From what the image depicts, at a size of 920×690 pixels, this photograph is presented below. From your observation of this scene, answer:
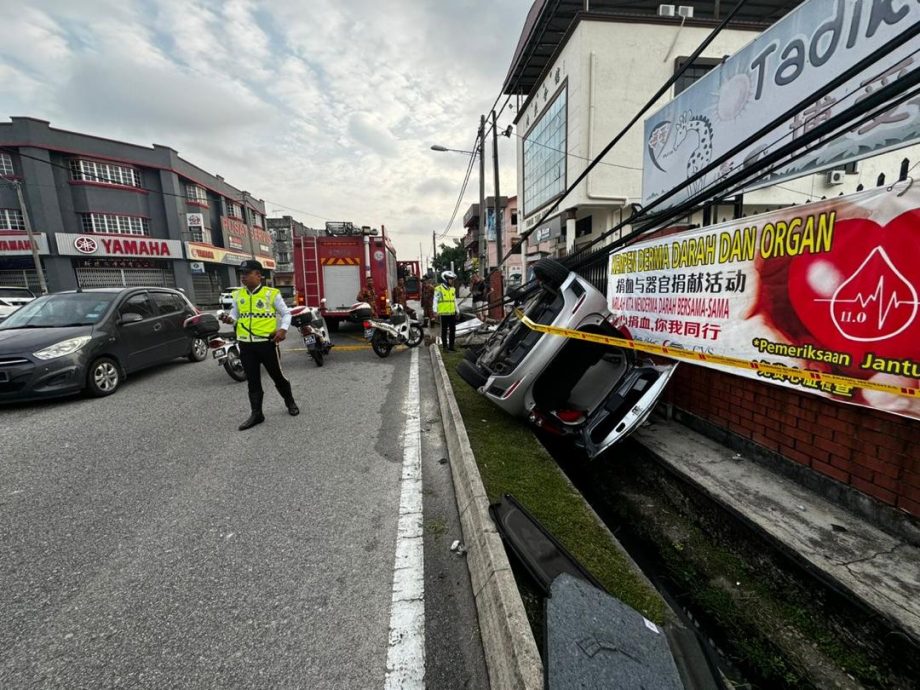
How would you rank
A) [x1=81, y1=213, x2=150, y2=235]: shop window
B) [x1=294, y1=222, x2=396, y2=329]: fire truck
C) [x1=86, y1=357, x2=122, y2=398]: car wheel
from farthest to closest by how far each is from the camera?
[x1=81, y1=213, x2=150, y2=235]: shop window
[x1=294, y1=222, x2=396, y2=329]: fire truck
[x1=86, y1=357, x2=122, y2=398]: car wheel

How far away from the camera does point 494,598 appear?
198 centimetres

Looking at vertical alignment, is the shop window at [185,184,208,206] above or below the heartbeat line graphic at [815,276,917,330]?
above

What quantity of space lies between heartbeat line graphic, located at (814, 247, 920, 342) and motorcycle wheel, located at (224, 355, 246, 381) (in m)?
7.44

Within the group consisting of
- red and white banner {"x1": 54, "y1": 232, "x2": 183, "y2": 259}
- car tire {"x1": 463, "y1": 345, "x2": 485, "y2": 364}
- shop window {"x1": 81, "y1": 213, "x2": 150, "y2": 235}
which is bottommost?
car tire {"x1": 463, "y1": 345, "x2": 485, "y2": 364}

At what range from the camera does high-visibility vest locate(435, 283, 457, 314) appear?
882 cm

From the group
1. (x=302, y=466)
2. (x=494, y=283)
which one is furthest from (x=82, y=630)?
(x=494, y=283)

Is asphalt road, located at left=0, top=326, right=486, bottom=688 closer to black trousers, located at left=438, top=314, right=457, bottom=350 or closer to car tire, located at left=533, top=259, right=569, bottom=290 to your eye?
car tire, located at left=533, top=259, right=569, bottom=290

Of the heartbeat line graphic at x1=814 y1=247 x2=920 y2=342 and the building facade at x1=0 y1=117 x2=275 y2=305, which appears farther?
the building facade at x1=0 y1=117 x2=275 y2=305

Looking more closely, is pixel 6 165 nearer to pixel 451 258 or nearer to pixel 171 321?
pixel 171 321

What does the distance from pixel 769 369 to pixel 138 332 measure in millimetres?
8491

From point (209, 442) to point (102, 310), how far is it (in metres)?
3.95

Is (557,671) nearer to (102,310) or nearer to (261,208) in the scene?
(102,310)

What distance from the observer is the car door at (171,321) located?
7.41 meters

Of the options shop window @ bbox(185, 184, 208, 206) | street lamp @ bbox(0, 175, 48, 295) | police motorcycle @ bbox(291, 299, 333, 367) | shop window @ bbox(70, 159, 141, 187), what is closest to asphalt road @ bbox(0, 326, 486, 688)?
police motorcycle @ bbox(291, 299, 333, 367)
